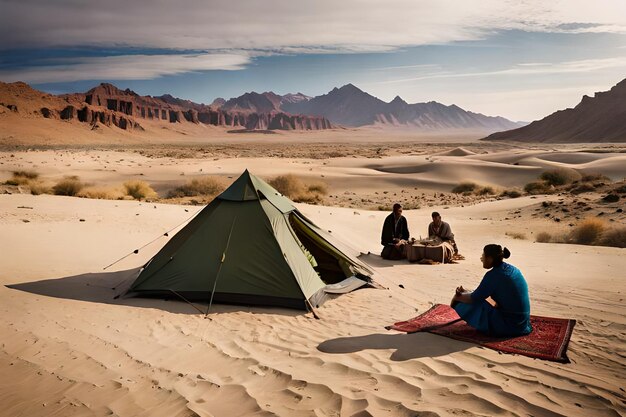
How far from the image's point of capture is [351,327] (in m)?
6.85

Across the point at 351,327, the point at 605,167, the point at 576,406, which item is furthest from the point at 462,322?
the point at 605,167

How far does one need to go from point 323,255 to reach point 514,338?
15.9 feet

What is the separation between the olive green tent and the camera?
7.81m

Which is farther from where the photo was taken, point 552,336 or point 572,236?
point 572,236

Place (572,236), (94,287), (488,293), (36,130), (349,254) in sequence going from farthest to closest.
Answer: (36,130)
(572,236)
(349,254)
(94,287)
(488,293)

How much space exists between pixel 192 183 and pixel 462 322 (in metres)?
21.3

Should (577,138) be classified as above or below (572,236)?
above

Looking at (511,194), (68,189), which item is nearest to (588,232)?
(511,194)

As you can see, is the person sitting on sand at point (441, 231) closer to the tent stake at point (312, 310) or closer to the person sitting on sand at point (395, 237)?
the person sitting on sand at point (395, 237)

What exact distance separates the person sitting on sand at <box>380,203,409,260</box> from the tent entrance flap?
236cm

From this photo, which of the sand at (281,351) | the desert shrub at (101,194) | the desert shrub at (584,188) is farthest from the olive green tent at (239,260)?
the desert shrub at (584,188)

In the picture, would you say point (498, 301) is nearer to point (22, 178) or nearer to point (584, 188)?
point (584, 188)

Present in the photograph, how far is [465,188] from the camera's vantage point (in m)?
29.7

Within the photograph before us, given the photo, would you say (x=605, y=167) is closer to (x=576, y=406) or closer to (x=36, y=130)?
(x=576, y=406)
